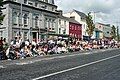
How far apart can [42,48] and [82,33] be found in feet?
213

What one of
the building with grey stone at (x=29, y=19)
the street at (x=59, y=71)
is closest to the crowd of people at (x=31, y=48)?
the street at (x=59, y=71)

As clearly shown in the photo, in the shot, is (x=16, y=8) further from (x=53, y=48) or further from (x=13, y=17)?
(x=53, y=48)

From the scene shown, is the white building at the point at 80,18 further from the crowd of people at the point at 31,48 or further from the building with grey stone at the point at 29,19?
the crowd of people at the point at 31,48

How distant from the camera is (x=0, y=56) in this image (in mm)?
21469

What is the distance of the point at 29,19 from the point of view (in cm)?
5991

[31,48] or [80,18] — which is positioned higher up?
[80,18]

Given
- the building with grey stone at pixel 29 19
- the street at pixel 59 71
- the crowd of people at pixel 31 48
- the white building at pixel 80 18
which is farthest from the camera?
the white building at pixel 80 18

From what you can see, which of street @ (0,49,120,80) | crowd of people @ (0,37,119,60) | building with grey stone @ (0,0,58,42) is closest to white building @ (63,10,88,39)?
building with grey stone @ (0,0,58,42)

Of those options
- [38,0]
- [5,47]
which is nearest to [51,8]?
[38,0]

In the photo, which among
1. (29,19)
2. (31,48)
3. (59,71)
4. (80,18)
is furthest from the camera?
(80,18)

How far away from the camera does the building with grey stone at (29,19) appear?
5400 cm

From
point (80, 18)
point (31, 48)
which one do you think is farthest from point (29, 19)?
point (80, 18)

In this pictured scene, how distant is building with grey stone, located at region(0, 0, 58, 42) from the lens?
54000mm

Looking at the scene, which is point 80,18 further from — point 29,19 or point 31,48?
point 31,48
